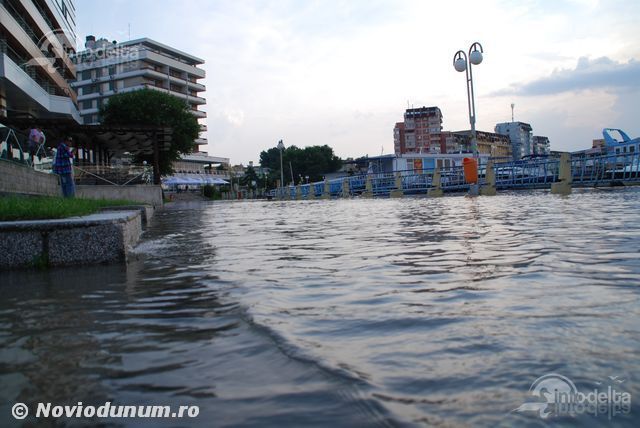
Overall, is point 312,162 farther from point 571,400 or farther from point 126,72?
point 571,400

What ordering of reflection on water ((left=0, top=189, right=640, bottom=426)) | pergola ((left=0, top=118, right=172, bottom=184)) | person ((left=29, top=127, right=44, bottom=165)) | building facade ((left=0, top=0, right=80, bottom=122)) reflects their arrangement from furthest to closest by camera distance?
building facade ((left=0, top=0, right=80, bottom=122)) → pergola ((left=0, top=118, right=172, bottom=184)) → person ((left=29, top=127, right=44, bottom=165)) → reflection on water ((left=0, top=189, right=640, bottom=426))

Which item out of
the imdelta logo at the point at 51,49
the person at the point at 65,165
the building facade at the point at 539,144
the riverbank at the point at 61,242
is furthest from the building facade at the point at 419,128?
the riverbank at the point at 61,242

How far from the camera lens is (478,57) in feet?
71.6

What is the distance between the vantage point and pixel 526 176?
725 inches

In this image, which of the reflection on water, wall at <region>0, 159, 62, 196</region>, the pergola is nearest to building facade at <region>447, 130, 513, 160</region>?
the pergola

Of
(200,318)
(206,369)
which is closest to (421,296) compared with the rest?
(200,318)

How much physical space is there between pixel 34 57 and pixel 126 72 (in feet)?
161

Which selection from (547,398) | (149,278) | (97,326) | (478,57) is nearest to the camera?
(547,398)

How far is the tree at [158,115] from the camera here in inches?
1634

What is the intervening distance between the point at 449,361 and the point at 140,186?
81.5 feet

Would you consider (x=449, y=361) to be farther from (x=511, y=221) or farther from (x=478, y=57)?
(x=478, y=57)

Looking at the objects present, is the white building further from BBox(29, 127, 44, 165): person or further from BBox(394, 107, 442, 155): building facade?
BBox(29, 127, 44, 165): person

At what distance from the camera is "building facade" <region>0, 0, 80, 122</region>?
23.9 m

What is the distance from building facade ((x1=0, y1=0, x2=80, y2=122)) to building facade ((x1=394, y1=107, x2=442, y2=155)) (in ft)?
307
